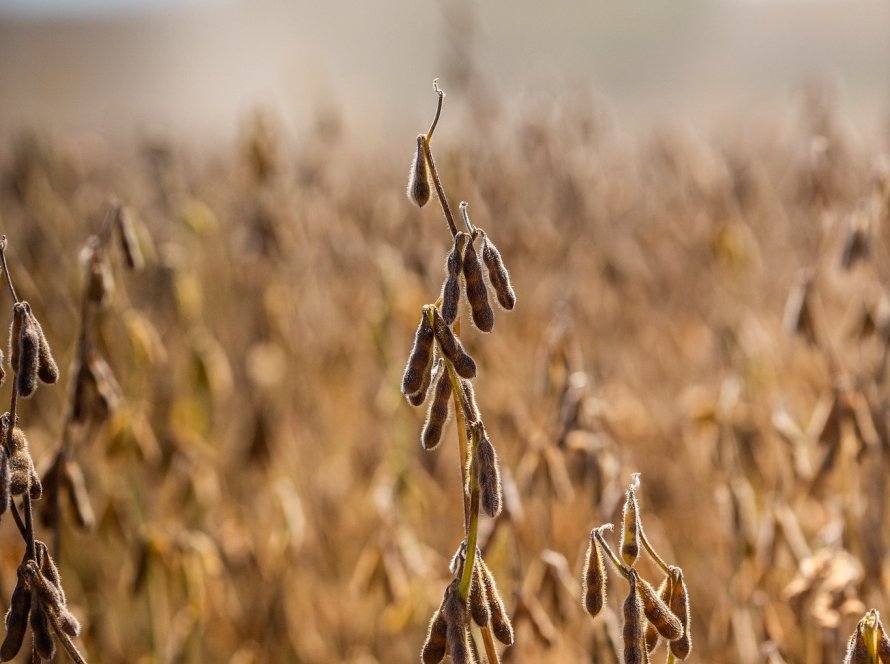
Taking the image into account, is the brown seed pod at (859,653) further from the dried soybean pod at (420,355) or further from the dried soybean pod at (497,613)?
the dried soybean pod at (420,355)

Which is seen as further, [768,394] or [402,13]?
[402,13]

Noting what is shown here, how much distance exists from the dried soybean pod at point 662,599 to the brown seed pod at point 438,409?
426 millimetres

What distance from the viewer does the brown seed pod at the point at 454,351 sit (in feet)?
4.18

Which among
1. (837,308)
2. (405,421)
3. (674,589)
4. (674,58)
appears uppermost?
(674,58)

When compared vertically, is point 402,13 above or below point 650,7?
below

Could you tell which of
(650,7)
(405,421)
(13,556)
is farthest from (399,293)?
(650,7)

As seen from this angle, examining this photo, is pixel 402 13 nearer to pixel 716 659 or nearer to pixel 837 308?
pixel 837 308

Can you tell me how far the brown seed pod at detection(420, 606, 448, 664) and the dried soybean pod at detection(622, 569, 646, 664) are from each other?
26cm

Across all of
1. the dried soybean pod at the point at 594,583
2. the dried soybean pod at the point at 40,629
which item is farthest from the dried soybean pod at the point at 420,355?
the dried soybean pod at the point at 40,629

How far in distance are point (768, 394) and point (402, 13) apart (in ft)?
83.1

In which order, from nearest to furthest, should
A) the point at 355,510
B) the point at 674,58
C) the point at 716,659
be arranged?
the point at 716,659 → the point at 355,510 → the point at 674,58

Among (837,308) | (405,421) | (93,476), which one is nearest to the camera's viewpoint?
(405,421)

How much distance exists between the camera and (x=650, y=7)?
1091 inches

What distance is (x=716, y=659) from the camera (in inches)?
111
